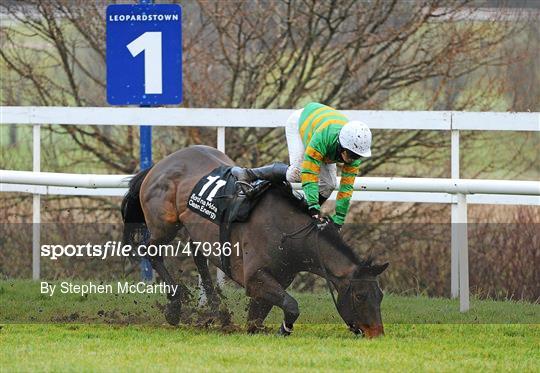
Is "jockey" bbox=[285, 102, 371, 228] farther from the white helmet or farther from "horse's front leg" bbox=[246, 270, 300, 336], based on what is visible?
"horse's front leg" bbox=[246, 270, 300, 336]

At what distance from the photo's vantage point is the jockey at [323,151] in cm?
718

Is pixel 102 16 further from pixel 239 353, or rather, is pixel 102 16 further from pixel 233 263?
pixel 239 353

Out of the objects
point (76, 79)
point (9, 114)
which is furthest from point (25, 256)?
point (76, 79)

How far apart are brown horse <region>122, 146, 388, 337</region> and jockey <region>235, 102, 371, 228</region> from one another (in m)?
0.15

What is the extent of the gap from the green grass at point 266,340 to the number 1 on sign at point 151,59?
190cm

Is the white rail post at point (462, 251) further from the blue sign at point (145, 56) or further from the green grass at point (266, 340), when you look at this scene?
the blue sign at point (145, 56)

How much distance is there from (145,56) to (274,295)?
3.15 metres

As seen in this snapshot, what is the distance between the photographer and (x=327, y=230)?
290 inches

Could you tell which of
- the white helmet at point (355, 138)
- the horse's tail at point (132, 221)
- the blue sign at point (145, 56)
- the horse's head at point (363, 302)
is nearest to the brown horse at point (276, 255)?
the horse's head at point (363, 302)

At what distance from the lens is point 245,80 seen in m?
13.1

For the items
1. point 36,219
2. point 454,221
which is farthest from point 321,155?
point 36,219

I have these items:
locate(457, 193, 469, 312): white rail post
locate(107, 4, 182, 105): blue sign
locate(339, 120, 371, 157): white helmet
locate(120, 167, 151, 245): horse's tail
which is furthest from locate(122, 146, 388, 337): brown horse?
locate(107, 4, 182, 105): blue sign

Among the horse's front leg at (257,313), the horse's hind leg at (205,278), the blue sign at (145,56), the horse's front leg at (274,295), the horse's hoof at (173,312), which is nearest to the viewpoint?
the horse's front leg at (274,295)

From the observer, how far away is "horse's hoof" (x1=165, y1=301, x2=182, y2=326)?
7.89 m
